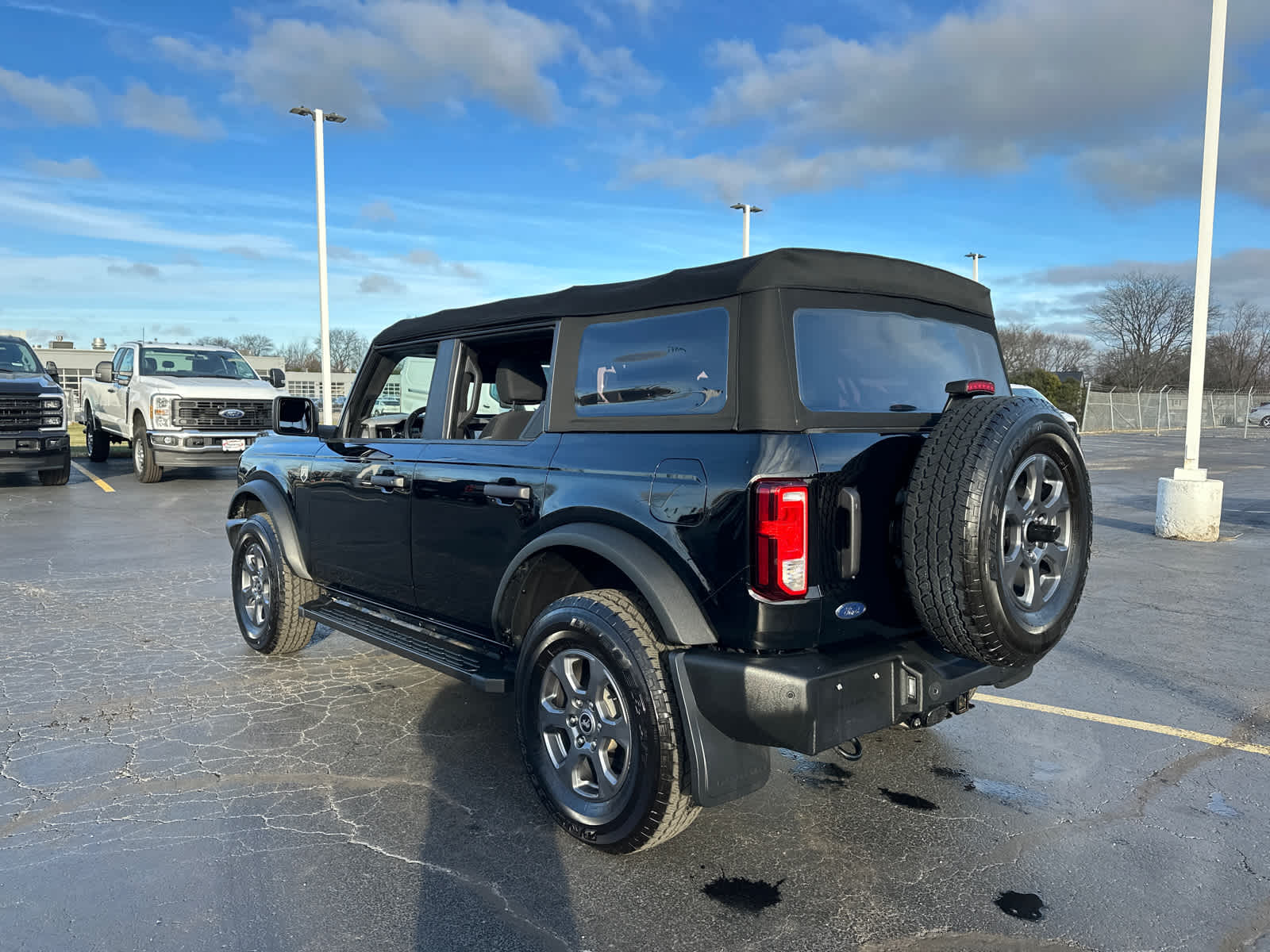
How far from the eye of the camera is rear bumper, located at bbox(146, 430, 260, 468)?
13.7m

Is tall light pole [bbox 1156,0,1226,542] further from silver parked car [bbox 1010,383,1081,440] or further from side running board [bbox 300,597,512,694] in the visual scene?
side running board [bbox 300,597,512,694]

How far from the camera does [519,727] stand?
3.42 m

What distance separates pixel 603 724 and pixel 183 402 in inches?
501

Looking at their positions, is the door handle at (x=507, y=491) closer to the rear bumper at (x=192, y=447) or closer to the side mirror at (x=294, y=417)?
the side mirror at (x=294, y=417)

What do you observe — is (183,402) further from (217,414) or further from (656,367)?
(656,367)

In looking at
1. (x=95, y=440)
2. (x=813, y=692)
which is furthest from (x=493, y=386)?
(x=95, y=440)

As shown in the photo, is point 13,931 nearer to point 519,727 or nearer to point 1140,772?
point 519,727

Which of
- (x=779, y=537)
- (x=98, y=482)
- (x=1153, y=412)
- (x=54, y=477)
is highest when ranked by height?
(x=1153, y=412)

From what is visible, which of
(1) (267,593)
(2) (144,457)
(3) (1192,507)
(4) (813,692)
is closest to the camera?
(4) (813,692)

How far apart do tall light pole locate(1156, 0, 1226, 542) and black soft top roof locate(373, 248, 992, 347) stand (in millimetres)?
6799

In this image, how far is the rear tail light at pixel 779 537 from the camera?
2688 millimetres

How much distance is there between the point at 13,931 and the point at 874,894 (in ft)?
8.36

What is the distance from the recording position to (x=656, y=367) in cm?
327

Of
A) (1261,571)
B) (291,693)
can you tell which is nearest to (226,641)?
(291,693)
